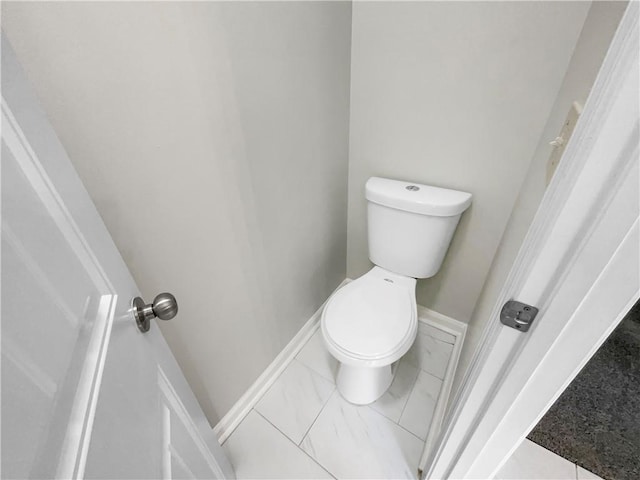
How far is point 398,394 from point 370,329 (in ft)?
1.49

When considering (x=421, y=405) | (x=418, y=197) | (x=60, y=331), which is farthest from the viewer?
(x=421, y=405)

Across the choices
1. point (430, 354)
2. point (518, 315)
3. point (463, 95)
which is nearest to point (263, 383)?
point (430, 354)

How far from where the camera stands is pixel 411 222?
1.22m

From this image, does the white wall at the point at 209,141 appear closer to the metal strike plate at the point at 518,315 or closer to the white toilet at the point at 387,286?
the white toilet at the point at 387,286

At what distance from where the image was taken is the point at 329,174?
1.34 m

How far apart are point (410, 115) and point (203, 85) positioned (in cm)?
79

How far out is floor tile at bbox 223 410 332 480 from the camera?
112 cm

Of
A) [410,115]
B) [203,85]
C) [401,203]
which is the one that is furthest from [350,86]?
[203,85]

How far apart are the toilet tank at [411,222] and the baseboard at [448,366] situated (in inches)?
16.6

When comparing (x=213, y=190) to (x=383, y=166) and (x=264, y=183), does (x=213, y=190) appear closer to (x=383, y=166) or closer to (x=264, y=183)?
(x=264, y=183)

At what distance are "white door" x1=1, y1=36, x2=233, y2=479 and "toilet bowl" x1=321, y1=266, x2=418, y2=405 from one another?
0.65 m

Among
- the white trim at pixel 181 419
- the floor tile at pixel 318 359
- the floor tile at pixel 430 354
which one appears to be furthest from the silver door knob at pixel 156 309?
the floor tile at pixel 430 354

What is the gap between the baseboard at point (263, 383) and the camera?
3.94 feet

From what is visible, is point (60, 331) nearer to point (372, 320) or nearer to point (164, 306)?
point (164, 306)
